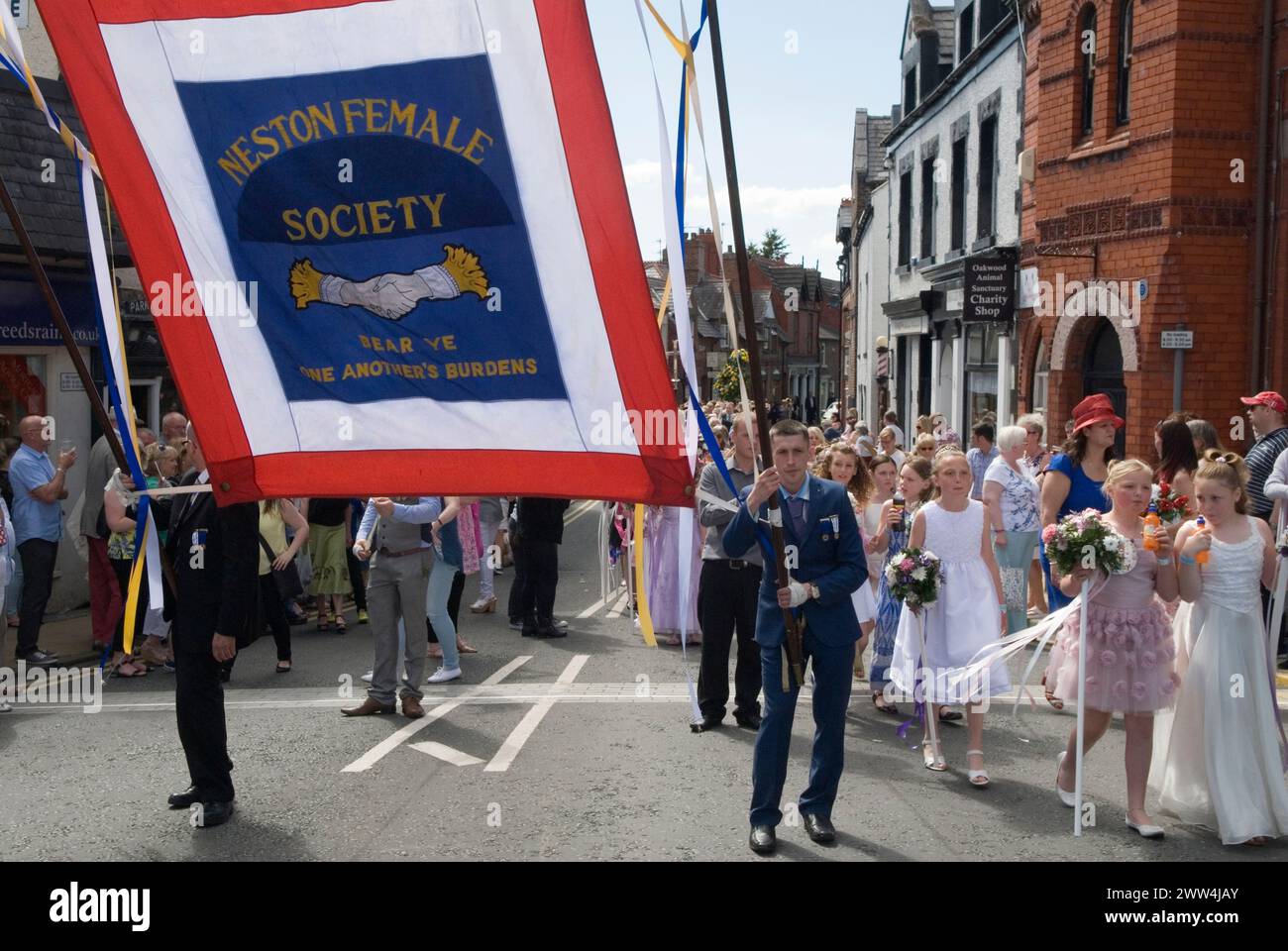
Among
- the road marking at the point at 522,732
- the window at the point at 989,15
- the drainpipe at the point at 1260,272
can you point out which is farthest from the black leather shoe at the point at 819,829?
the window at the point at 989,15

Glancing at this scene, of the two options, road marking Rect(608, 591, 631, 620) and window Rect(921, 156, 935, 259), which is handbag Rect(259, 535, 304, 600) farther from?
window Rect(921, 156, 935, 259)

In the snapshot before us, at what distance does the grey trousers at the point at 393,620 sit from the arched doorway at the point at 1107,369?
1144cm

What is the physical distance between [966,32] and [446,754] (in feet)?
74.5

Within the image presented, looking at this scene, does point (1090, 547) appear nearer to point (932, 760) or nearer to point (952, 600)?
point (952, 600)

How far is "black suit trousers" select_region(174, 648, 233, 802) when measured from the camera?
21.8ft

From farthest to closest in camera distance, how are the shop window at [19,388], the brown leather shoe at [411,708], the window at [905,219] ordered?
the window at [905,219], the shop window at [19,388], the brown leather shoe at [411,708]

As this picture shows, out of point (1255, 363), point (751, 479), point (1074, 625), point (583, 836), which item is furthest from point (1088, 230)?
point (583, 836)

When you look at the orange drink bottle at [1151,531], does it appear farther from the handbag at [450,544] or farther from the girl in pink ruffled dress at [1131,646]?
the handbag at [450,544]

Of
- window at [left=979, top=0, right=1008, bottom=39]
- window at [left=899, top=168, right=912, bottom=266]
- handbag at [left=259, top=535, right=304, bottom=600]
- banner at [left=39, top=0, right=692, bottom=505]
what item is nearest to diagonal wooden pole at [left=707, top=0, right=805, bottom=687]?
banner at [left=39, top=0, right=692, bottom=505]

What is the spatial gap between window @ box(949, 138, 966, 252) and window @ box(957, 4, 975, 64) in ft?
5.74

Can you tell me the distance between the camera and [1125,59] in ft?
57.5

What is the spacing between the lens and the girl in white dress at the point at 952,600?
768 centimetres

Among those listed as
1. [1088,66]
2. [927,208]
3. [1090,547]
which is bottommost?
[1090,547]

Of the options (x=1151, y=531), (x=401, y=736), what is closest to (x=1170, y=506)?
(x=1151, y=531)
